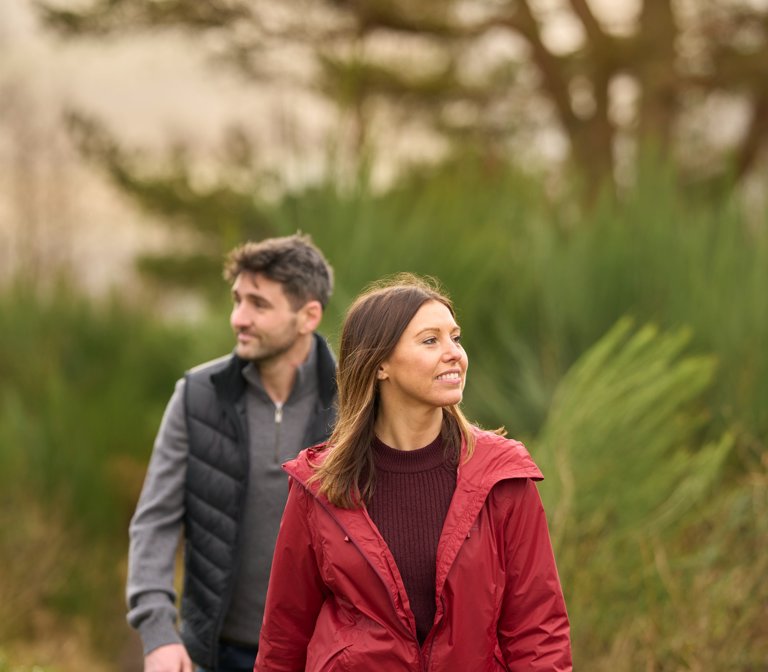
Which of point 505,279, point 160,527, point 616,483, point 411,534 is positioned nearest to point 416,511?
point 411,534

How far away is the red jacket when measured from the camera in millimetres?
2250

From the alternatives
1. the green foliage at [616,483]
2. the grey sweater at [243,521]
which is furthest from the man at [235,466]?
the green foliage at [616,483]

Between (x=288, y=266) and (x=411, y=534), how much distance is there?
3.71ft

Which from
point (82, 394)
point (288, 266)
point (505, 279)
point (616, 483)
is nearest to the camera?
point (288, 266)

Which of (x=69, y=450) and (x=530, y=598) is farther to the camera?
(x=69, y=450)

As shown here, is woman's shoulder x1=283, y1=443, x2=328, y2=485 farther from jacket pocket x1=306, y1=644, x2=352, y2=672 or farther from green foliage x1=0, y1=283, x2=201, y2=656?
green foliage x1=0, y1=283, x2=201, y2=656

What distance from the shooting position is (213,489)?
3164 mm

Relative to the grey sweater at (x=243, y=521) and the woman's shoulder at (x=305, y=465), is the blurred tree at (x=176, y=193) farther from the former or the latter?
the woman's shoulder at (x=305, y=465)

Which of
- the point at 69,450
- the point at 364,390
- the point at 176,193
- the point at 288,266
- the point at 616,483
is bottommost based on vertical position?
the point at 69,450

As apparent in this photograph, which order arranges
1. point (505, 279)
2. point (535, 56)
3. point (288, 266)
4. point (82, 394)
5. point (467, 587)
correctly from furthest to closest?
point (535, 56)
point (82, 394)
point (505, 279)
point (288, 266)
point (467, 587)

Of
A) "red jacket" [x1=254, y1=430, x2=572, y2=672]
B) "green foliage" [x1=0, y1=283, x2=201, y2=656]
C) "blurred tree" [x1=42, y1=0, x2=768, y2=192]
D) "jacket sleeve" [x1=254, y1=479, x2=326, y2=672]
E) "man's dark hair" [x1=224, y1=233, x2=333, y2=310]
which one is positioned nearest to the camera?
"red jacket" [x1=254, y1=430, x2=572, y2=672]

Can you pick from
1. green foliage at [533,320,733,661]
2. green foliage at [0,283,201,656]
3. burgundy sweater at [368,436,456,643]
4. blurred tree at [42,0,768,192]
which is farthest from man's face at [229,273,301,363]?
blurred tree at [42,0,768,192]

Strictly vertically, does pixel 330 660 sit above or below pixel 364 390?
below

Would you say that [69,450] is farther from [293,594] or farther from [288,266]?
[293,594]
